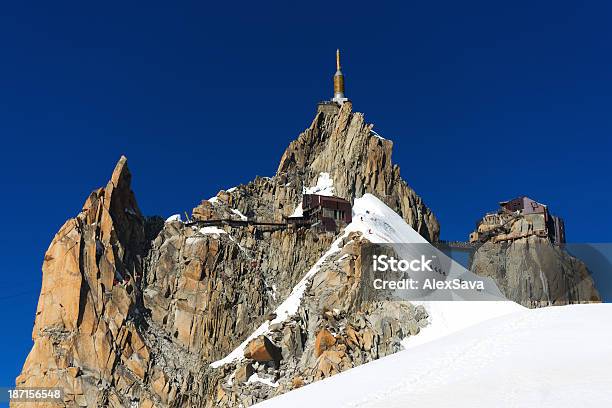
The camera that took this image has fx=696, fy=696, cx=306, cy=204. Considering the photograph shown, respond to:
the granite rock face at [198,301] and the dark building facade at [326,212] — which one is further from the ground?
the dark building facade at [326,212]

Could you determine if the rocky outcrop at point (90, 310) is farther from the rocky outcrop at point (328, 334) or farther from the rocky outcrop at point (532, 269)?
the rocky outcrop at point (532, 269)

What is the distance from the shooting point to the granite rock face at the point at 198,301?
295ft

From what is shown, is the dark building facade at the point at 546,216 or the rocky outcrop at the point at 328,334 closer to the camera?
the rocky outcrop at the point at 328,334

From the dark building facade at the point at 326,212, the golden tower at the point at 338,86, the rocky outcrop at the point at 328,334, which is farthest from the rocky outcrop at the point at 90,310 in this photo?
the golden tower at the point at 338,86

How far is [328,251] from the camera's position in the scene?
352 ft

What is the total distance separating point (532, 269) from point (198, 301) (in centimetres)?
5774

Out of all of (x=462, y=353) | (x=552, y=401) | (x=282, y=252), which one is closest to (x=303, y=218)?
(x=282, y=252)

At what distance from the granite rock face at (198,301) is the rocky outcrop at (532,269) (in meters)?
13.4

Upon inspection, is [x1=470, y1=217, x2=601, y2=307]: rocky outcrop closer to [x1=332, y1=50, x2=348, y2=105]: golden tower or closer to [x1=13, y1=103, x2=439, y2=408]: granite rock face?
[x1=13, y1=103, x2=439, y2=408]: granite rock face

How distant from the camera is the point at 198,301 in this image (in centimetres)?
11206

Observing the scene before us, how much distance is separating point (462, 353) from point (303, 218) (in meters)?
86.6

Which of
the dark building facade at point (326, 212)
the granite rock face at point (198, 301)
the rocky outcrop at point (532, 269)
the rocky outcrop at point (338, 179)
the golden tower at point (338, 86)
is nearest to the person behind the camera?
the granite rock face at point (198, 301)

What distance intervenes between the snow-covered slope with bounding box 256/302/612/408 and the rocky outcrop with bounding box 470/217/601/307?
8310cm

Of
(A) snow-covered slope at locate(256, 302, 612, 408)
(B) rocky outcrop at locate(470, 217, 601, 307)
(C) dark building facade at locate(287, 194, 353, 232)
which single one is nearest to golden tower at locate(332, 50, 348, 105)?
(C) dark building facade at locate(287, 194, 353, 232)
